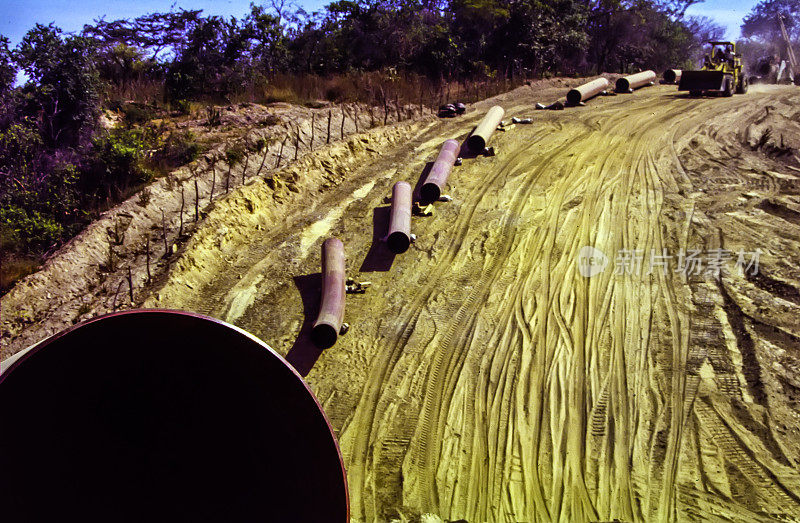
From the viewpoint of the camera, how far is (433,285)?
10.9 m

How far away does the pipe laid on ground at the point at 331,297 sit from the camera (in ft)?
31.0

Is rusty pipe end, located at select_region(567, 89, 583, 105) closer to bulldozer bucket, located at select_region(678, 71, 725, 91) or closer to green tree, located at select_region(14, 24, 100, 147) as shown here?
bulldozer bucket, located at select_region(678, 71, 725, 91)

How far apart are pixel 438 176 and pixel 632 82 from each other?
1404 cm

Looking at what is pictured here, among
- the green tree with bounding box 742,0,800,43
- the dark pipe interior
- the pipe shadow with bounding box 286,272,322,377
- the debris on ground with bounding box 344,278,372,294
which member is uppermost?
the green tree with bounding box 742,0,800,43

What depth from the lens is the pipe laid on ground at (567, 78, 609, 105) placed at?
2022 centimetres

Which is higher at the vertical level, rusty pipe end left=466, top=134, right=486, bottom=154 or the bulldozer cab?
the bulldozer cab

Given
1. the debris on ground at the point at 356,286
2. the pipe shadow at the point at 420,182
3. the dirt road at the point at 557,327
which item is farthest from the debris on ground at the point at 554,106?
the debris on ground at the point at 356,286

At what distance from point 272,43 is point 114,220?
1347 cm

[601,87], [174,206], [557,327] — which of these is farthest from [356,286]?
[601,87]

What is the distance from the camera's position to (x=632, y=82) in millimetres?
22906

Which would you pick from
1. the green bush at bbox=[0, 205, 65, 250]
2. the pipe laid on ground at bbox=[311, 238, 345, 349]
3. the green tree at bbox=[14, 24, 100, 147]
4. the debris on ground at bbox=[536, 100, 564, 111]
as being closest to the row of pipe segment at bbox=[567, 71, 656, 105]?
the debris on ground at bbox=[536, 100, 564, 111]

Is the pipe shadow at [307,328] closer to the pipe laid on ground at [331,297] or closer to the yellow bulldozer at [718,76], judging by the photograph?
the pipe laid on ground at [331,297]

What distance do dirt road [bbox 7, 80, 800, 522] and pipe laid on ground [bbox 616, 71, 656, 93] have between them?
25.6 feet

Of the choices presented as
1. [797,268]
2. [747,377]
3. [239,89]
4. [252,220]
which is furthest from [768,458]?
[239,89]
